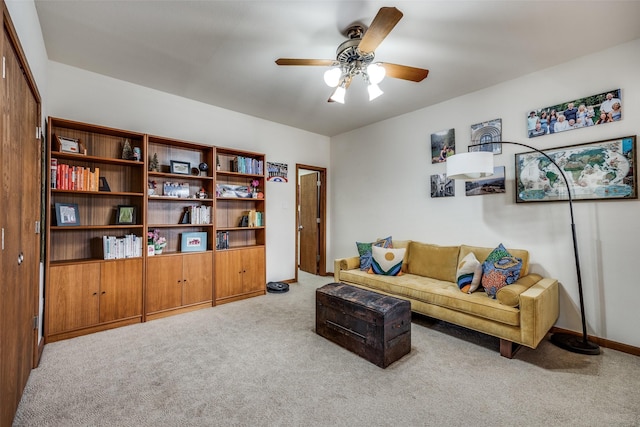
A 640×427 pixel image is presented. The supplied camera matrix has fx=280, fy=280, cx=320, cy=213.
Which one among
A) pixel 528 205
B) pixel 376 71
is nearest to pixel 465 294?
pixel 528 205

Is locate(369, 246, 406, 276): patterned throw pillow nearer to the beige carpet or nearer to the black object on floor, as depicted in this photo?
the beige carpet

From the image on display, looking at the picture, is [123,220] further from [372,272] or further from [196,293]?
[372,272]

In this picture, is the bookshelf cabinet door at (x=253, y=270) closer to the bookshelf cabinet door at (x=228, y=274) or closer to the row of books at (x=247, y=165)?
the bookshelf cabinet door at (x=228, y=274)

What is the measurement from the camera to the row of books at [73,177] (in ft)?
8.67

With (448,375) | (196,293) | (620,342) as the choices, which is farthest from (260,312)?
(620,342)

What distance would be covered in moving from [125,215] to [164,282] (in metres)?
0.86

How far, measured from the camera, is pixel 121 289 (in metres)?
2.92

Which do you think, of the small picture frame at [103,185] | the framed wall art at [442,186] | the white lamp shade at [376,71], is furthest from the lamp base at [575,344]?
the small picture frame at [103,185]

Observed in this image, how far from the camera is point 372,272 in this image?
11.7ft

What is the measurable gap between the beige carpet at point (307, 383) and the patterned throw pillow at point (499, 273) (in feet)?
1.74

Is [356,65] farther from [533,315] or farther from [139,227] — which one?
[139,227]

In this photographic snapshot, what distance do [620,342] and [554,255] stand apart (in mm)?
856

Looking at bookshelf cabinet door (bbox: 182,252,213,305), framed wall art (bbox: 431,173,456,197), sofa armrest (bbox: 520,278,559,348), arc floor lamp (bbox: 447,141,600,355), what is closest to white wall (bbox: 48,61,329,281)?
bookshelf cabinet door (bbox: 182,252,213,305)

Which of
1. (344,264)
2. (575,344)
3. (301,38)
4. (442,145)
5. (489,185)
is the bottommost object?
(575,344)
